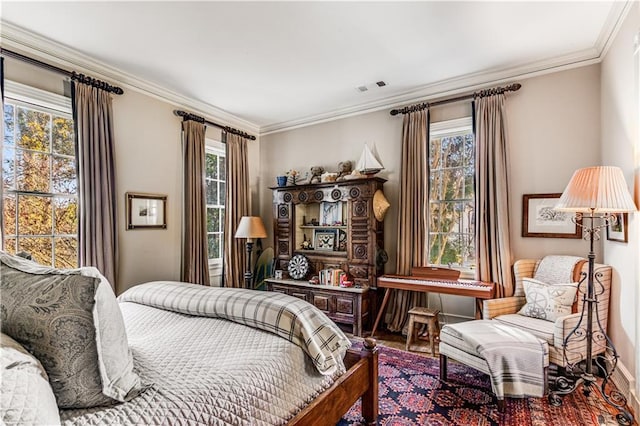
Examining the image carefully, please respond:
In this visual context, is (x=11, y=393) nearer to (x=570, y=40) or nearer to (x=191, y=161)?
(x=191, y=161)

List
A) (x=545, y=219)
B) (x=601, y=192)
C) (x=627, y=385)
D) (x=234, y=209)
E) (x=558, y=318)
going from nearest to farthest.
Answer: (x=601, y=192) < (x=627, y=385) < (x=558, y=318) < (x=545, y=219) < (x=234, y=209)

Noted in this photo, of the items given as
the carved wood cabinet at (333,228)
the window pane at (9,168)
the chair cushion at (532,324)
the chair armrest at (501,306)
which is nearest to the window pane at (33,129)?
the window pane at (9,168)

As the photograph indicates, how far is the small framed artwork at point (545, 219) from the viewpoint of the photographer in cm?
298

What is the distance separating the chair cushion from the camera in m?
2.36

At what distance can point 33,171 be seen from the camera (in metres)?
2.70

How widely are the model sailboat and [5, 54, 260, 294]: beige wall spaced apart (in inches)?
87.0

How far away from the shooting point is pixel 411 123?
3.74 metres

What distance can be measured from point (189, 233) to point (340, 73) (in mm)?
2490

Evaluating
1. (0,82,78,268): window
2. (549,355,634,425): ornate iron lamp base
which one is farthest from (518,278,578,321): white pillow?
(0,82,78,268): window

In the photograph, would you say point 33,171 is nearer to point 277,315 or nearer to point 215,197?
point 215,197

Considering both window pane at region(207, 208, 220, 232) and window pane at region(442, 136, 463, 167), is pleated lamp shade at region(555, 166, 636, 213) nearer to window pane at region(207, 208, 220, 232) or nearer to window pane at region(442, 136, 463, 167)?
window pane at region(442, 136, 463, 167)

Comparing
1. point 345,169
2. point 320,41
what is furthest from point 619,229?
A: point 320,41

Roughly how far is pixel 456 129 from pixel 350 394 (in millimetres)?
3042

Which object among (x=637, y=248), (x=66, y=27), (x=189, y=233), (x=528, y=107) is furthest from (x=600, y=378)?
(x=66, y=27)
